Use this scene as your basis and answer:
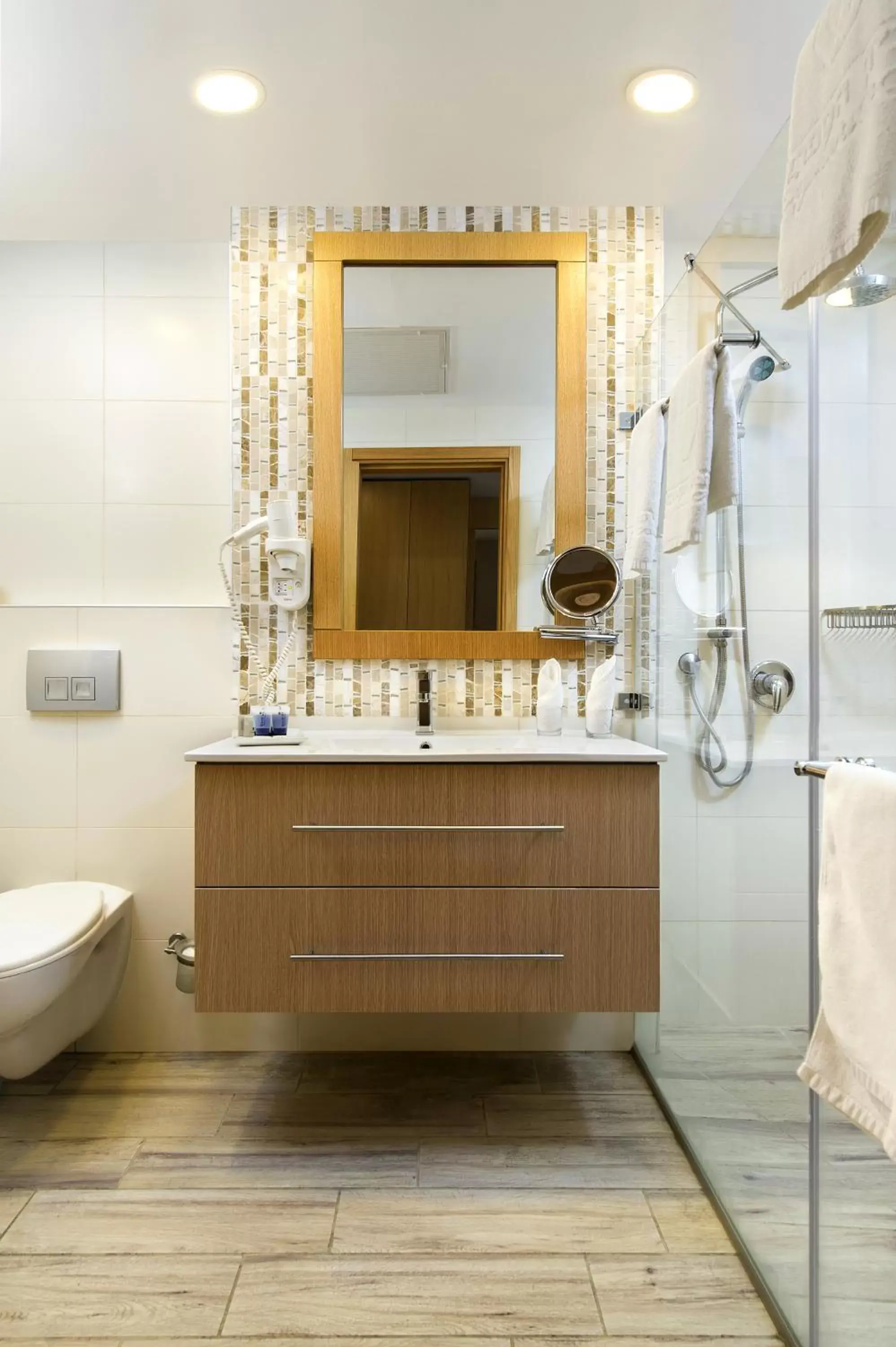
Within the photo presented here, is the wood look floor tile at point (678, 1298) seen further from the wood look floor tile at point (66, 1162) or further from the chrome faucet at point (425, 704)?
the chrome faucet at point (425, 704)

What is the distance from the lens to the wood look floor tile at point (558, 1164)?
1.62 metres

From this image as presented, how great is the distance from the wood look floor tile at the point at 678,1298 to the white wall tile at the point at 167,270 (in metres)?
2.38

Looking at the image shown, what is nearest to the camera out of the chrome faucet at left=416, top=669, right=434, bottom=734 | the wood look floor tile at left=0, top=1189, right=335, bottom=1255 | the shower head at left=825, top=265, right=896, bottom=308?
the shower head at left=825, top=265, right=896, bottom=308

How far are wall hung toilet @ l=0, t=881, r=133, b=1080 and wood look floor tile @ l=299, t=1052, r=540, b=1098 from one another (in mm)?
554

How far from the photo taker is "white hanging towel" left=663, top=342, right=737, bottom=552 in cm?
148

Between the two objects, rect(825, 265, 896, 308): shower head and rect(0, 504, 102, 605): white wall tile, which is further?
rect(0, 504, 102, 605): white wall tile

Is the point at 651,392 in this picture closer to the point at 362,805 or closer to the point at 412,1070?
the point at 362,805

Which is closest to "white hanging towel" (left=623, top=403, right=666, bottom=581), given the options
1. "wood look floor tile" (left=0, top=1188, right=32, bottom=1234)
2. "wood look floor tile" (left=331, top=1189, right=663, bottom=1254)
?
"wood look floor tile" (left=331, top=1189, right=663, bottom=1254)

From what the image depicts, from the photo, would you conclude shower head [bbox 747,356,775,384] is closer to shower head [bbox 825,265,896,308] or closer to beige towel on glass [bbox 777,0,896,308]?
shower head [bbox 825,265,896,308]

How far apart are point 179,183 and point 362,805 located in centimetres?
157

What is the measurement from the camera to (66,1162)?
1691 mm

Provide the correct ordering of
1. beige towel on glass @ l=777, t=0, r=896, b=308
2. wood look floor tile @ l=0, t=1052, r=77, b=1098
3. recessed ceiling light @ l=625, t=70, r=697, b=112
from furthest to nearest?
wood look floor tile @ l=0, t=1052, r=77, b=1098
recessed ceiling light @ l=625, t=70, r=697, b=112
beige towel on glass @ l=777, t=0, r=896, b=308

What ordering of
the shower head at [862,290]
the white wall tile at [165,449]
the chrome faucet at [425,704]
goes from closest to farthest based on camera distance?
the shower head at [862,290] < the chrome faucet at [425,704] < the white wall tile at [165,449]

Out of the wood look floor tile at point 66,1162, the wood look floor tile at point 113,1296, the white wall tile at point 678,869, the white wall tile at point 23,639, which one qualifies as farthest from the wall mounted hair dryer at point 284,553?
the wood look floor tile at point 113,1296
